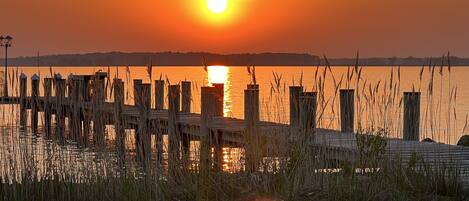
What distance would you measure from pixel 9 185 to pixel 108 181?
112 cm

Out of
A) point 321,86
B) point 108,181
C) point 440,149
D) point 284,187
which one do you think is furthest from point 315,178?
point 440,149

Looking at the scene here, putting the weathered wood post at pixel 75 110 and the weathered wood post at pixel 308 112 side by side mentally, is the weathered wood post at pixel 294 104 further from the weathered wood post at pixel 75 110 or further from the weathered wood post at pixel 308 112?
the weathered wood post at pixel 75 110

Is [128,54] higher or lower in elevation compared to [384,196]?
higher

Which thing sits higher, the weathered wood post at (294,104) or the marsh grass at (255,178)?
the weathered wood post at (294,104)

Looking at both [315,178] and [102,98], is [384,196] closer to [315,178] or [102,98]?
[315,178]

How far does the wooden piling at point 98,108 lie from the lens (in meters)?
8.16

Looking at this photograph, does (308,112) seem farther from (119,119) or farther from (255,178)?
(255,178)

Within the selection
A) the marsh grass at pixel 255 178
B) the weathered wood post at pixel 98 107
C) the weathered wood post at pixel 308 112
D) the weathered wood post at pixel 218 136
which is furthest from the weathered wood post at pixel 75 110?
the weathered wood post at pixel 308 112

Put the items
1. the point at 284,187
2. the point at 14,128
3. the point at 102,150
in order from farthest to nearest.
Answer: the point at 14,128
the point at 102,150
the point at 284,187

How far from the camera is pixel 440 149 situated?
10641 millimetres

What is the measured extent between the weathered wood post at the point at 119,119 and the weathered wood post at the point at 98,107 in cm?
20

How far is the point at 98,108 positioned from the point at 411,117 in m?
6.54

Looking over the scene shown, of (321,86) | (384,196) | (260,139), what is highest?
(321,86)

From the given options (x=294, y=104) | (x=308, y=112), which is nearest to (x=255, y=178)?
(x=308, y=112)
